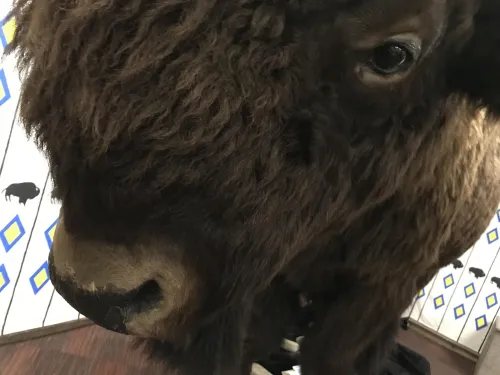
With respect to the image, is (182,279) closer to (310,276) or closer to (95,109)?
(95,109)

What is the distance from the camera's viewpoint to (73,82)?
39cm

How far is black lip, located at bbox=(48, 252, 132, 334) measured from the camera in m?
0.46

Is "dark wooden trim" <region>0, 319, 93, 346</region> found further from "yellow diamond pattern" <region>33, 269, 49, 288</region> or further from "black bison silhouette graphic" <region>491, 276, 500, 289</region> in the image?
"black bison silhouette graphic" <region>491, 276, 500, 289</region>

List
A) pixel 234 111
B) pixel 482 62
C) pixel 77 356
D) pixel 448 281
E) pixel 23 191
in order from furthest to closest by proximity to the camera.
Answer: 1. pixel 448 281
2. pixel 77 356
3. pixel 23 191
4. pixel 482 62
5. pixel 234 111

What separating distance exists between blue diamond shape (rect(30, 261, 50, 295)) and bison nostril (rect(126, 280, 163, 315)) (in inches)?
23.2

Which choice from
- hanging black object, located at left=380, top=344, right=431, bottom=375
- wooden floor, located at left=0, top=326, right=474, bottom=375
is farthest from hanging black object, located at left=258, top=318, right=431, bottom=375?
wooden floor, located at left=0, top=326, right=474, bottom=375

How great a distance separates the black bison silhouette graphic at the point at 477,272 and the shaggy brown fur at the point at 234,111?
101cm

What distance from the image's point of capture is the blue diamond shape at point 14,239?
0.92 metres

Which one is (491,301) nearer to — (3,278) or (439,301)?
(439,301)

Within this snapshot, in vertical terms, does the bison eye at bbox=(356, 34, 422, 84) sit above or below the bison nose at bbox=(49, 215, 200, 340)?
above

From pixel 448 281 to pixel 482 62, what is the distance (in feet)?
3.81

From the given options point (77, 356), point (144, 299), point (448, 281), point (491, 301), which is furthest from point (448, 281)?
point (144, 299)

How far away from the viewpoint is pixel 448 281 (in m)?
1.55

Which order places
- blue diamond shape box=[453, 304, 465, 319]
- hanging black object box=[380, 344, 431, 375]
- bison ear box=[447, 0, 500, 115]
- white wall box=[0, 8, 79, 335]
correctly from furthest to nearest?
blue diamond shape box=[453, 304, 465, 319] < hanging black object box=[380, 344, 431, 375] < white wall box=[0, 8, 79, 335] < bison ear box=[447, 0, 500, 115]
